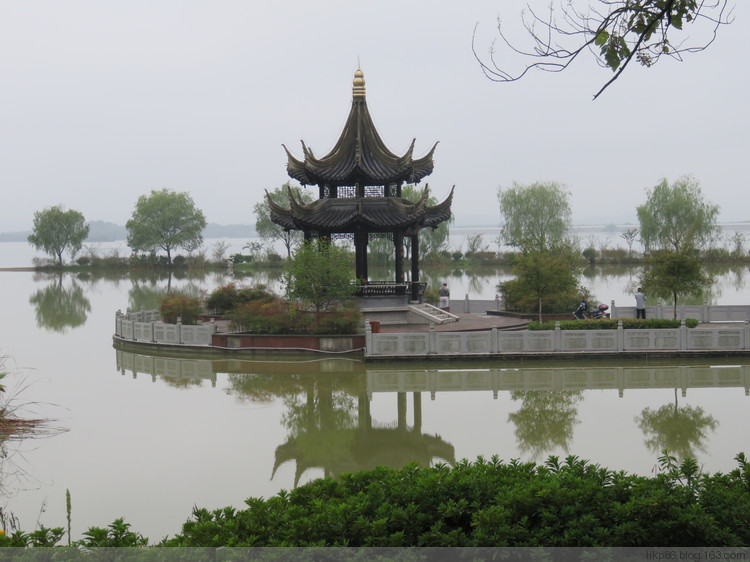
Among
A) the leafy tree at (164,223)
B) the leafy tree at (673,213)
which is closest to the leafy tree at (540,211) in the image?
the leafy tree at (673,213)

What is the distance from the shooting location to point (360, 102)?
26500 mm

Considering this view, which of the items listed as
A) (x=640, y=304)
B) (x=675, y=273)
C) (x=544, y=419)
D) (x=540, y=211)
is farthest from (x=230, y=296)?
(x=540, y=211)

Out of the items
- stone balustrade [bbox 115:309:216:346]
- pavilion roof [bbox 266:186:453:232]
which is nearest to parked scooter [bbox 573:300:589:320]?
pavilion roof [bbox 266:186:453:232]

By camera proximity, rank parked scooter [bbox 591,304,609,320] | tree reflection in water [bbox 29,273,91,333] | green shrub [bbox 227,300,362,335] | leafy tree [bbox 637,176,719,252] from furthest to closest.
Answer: leafy tree [bbox 637,176,719,252] → tree reflection in water [bbox 29,273,91,333] → parked scooter [bbox 591,304,609,320] → green shrub [bbox 227,300,362,335]

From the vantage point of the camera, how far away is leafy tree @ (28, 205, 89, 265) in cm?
7625

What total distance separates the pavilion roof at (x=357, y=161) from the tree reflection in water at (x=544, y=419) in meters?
11.8

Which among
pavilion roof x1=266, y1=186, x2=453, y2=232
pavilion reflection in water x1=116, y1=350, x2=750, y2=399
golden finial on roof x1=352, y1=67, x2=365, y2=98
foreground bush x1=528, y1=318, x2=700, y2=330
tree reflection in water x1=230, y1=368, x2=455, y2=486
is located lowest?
tree reflection in water x1=230, y1=368, x2=455, y2=486

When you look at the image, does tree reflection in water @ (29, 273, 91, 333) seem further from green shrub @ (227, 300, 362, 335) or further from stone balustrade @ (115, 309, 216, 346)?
green shrub @ (227, 300, 362, 335)

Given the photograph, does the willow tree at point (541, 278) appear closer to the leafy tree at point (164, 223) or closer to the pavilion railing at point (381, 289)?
the pavilion railing at point (381, 289)

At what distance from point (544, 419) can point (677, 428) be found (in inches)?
78.3

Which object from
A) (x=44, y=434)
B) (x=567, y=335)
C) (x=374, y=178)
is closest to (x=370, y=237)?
(x=374, y=178)

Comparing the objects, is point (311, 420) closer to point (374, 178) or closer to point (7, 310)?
point (374, 178)

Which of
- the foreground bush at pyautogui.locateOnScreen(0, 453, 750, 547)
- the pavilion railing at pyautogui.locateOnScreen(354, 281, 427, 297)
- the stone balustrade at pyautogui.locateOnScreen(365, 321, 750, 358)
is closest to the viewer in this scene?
the foreground bush at pyautogui.locateOnScreen(0, 453, 750, 547)

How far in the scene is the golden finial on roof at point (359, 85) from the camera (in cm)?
2661
